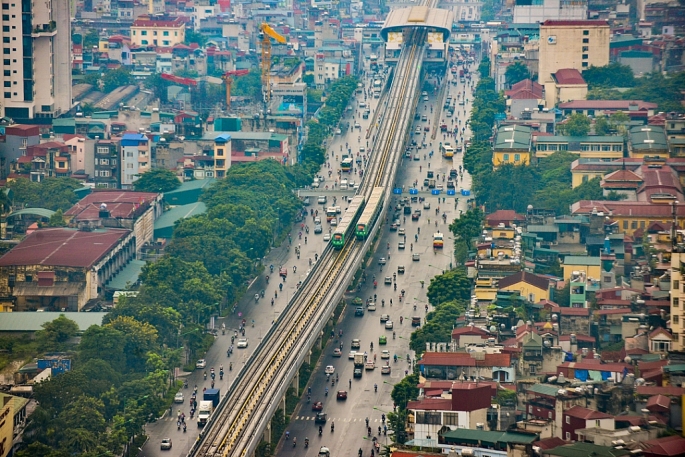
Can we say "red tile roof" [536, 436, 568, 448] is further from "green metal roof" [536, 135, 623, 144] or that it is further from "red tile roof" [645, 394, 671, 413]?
"green metal roof" [536, 135, 623, 144]

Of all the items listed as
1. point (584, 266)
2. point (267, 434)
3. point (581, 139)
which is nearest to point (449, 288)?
point (584, 266)

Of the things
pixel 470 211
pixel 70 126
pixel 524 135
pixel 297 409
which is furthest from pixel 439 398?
pixel 70 126

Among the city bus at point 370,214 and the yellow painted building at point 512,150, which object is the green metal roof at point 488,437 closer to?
the city bus at point 370,214

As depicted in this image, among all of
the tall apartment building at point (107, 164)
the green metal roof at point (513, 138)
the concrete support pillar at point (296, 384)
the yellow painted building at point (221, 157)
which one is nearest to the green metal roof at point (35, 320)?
the concrete support pillar at point (296, 384)

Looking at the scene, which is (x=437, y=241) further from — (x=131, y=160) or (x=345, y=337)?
(x=131, y=160)

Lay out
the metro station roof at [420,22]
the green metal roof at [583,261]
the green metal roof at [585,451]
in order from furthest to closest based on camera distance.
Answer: the metro station roof at [420,22] < the green metal roof at [583,261] < the green metal roof at [585,451]
